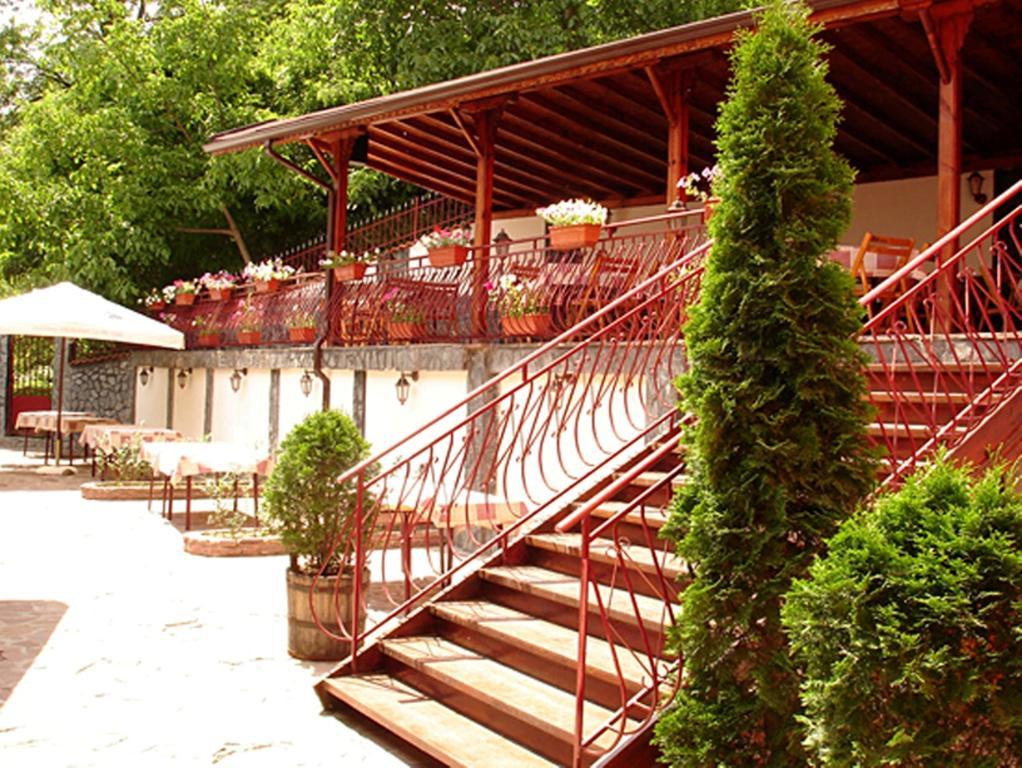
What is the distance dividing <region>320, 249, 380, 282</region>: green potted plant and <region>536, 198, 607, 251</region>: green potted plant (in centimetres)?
395

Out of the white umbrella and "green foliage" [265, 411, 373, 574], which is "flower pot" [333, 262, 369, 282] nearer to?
the white umbrella

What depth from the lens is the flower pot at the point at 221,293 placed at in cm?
1834

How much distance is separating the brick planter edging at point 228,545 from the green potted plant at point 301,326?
4.67 meters

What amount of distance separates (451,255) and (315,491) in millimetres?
5245

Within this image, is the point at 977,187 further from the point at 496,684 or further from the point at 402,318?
the point at 496,684

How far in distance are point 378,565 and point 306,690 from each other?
3.79 metres

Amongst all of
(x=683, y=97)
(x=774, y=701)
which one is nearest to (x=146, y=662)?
(x=774, y=701)

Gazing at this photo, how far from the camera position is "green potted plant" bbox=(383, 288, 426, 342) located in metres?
12.2

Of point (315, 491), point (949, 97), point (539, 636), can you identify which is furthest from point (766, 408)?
point (949, 97)

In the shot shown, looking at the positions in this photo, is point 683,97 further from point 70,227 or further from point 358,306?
point 70,227

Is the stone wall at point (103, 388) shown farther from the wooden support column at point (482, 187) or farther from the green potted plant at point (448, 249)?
the wooden support column at point (482, 187)

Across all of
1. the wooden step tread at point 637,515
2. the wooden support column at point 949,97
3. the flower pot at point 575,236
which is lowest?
the wooden step tread at point 637,515

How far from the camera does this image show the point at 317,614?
6.78m

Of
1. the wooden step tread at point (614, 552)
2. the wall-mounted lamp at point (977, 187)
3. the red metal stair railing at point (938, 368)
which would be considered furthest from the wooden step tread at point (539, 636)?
the wall-mounted lamp at point (977, 187)
